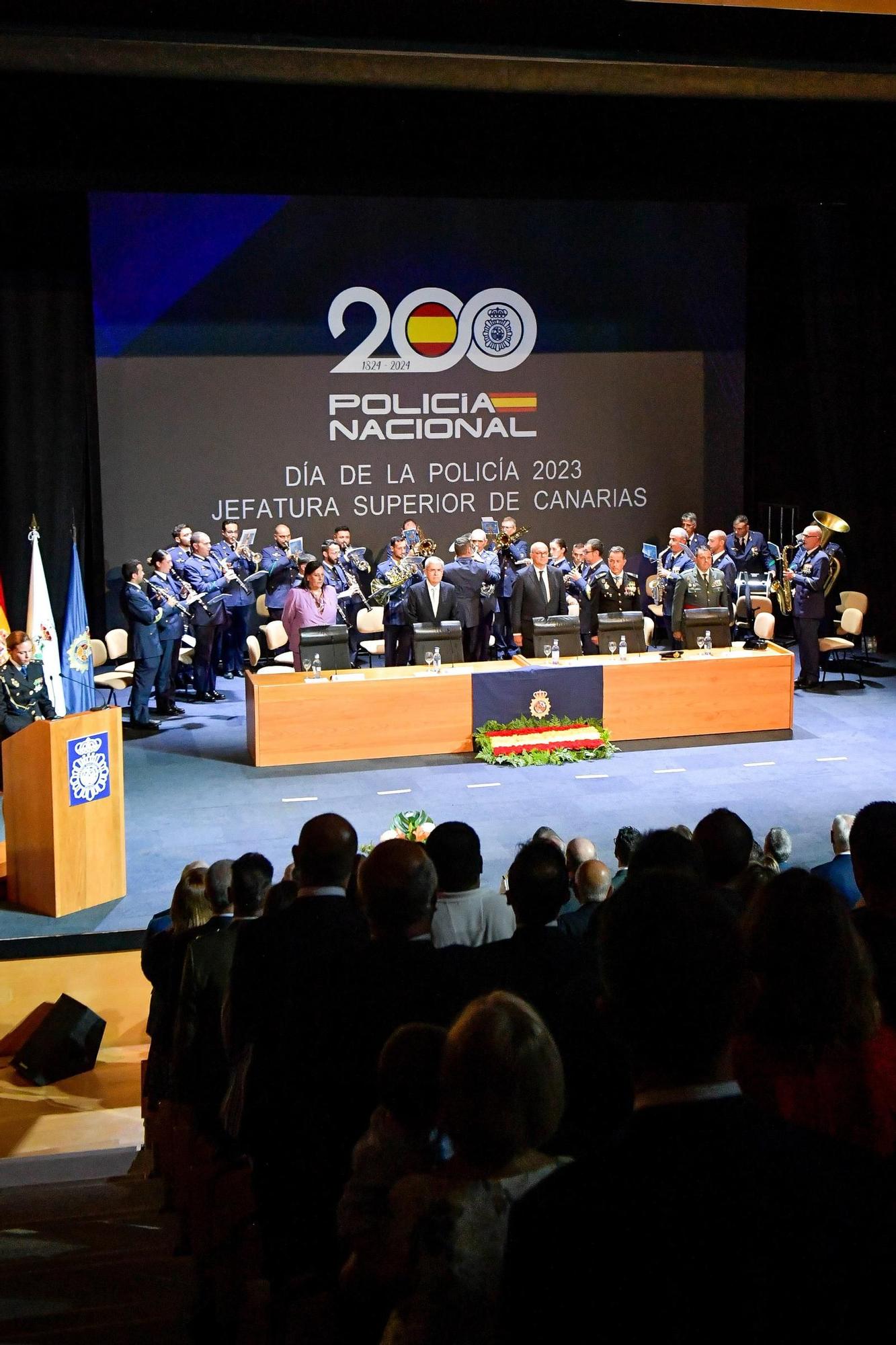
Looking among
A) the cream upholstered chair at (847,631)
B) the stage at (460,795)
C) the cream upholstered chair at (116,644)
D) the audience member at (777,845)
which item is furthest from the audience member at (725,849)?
the cream upholstered chair at (847,631)

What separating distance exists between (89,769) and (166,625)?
4.71 metres

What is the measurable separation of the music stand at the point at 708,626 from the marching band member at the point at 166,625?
4465 mm

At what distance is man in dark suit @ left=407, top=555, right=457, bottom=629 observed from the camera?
11797 millimetres

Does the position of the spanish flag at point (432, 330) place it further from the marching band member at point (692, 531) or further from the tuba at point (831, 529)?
the tuba at point (831, 529)

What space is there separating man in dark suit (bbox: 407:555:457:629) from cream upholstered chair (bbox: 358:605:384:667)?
140 centimetres

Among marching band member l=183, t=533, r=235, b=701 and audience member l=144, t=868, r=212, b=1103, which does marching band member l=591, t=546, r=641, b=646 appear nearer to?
marching band member l=183, t=533, r=235, b=701

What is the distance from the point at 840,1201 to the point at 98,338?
1419cm

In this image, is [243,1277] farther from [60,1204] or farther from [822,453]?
[822,453]

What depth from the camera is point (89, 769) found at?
7.41 m

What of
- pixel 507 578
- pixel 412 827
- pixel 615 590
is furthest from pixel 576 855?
pixel 507 578

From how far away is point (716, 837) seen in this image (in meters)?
3.88

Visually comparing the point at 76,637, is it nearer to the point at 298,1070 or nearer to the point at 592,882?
the point at 592,882

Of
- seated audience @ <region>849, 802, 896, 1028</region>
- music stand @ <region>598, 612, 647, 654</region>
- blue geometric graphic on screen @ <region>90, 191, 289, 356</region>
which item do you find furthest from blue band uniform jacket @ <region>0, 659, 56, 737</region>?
blue geometric graphic on screen @ <region>90, 191, 289, 356</region>

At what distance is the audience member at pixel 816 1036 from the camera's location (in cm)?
210
